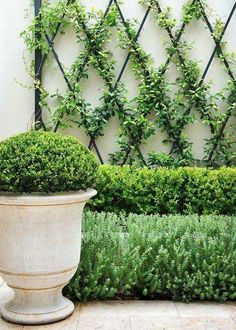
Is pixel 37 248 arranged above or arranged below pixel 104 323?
above

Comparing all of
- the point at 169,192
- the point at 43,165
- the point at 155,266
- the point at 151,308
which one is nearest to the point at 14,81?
the point at 169,192

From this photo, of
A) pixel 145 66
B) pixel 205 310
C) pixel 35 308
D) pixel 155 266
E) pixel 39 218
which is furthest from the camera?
pixel 145 66

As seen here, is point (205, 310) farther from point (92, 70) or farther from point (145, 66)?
point (92, 70)

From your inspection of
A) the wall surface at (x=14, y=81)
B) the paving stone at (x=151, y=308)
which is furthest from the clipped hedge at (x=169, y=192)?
the paving stone at (x=151, y=308)

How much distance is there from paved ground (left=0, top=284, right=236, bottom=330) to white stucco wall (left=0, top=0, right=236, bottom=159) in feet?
10.3

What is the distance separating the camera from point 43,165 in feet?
8.91

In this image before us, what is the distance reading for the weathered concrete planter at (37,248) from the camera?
2.68 metres

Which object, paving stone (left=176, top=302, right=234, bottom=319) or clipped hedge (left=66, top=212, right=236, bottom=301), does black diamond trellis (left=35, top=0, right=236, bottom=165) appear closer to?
clipped hedge (left=66, top=212, right=236, bottom=301)

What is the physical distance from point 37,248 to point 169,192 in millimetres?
2700

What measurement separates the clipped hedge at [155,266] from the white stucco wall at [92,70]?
266cm

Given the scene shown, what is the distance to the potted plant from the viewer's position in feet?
8.80

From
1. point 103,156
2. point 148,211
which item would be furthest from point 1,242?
point 103,156

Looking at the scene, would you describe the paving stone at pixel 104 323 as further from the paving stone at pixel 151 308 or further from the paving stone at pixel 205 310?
the paving stone at pixel 205 310

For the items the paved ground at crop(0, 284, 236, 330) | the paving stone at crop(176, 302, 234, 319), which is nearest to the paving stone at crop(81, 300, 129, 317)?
the paved ground at crop(0, 284, 236, 330)
